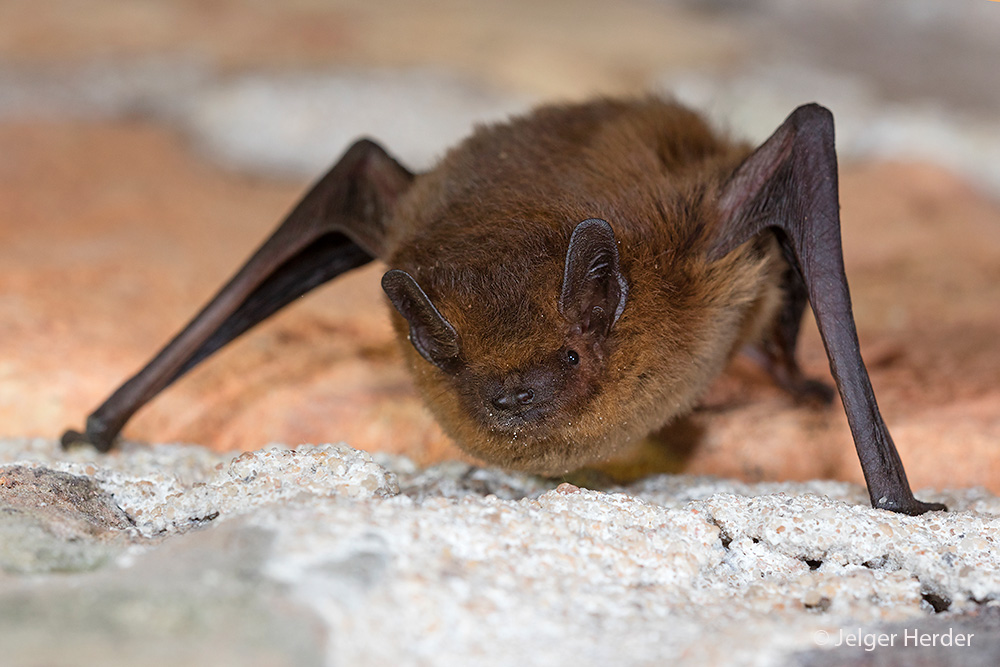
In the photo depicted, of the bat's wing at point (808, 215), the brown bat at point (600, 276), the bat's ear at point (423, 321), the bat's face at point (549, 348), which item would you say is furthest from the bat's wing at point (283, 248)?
the bat's wing at point (808, 215)

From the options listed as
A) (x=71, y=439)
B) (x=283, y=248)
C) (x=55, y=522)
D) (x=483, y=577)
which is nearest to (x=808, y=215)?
(x=483, y=577)

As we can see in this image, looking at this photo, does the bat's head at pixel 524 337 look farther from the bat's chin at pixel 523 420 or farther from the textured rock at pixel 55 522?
the textured rock at pixel 55 522

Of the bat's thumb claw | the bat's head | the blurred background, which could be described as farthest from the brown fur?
the bat's thumb claw

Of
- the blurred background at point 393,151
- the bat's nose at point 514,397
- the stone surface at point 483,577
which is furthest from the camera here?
the blurred background at point 393,151

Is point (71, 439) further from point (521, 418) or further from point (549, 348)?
point (549, 348)

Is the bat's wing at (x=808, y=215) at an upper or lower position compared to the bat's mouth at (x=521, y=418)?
upper

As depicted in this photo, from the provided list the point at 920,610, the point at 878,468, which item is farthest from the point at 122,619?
the point at 878,468

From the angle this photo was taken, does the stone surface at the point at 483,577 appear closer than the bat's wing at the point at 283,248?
Yes

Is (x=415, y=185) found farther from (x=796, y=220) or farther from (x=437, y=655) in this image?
(x=437, y=655)
